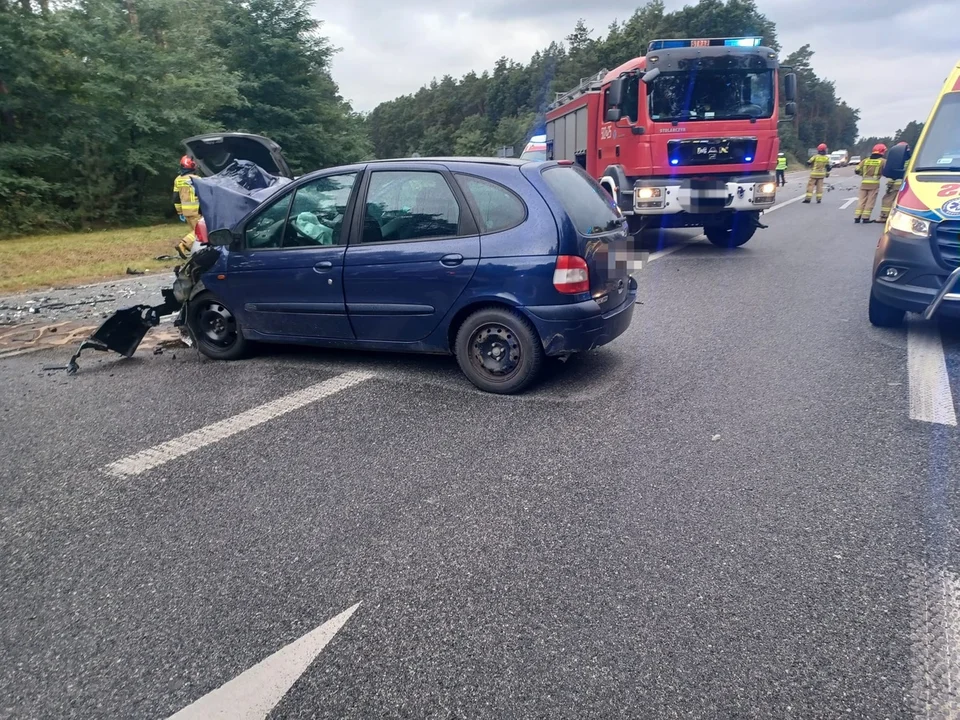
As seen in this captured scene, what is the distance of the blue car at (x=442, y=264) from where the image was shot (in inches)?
191

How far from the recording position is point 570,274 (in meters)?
4.79

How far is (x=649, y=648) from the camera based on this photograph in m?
2.52

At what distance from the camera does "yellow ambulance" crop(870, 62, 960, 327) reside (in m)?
5.61

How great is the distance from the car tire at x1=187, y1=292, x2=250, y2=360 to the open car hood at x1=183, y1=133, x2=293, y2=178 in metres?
3.21

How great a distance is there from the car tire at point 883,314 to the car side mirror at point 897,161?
4.19 feet

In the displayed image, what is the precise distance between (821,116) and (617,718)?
415 feet

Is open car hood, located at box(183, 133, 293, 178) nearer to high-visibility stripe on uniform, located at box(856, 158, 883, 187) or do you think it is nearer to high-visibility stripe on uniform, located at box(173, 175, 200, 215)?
high-visibility stripe on uniform, located at box(173, 175, 200, 215)

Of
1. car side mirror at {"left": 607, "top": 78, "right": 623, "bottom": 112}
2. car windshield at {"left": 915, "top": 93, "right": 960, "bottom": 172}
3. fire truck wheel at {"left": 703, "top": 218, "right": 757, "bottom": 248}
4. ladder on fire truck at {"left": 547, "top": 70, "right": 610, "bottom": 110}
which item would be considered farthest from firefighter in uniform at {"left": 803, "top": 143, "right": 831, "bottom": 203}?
car windshield at {"left": 915, "top": 93, "right": 960, "bottom": 172}

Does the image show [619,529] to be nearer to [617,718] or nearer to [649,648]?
[649,648]

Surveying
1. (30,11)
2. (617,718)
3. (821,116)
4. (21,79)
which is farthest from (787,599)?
(821,116)

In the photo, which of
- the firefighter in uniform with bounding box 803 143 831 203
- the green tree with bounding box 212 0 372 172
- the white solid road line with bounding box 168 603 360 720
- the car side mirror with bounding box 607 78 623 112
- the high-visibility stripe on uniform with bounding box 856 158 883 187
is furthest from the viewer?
the green tree with bounding box 212 0 372 172

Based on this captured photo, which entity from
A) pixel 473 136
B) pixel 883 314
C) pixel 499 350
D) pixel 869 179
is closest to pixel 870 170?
pixel 869 179

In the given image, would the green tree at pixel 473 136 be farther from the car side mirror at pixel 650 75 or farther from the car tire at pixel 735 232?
the car side mirror at pixel 650 75

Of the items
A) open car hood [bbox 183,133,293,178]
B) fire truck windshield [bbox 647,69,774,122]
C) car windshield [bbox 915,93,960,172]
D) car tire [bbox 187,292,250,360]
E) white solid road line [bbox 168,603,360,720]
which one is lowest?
white solid road line [bbox 168,603,360,720]
